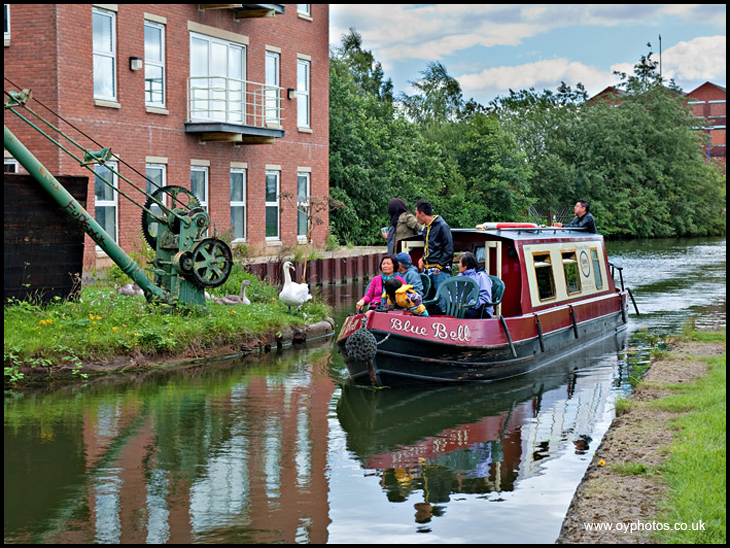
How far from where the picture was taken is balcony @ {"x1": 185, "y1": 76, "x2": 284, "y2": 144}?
26.1 m

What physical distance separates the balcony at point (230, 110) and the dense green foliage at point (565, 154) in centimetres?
1911

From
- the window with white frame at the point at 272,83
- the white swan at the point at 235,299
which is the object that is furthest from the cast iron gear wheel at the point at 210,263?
the window with white frame at the point at 272,83

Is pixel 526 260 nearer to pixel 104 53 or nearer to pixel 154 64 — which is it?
pixel 104 53

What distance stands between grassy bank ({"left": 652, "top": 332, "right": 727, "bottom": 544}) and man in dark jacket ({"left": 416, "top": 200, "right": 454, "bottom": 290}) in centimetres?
410

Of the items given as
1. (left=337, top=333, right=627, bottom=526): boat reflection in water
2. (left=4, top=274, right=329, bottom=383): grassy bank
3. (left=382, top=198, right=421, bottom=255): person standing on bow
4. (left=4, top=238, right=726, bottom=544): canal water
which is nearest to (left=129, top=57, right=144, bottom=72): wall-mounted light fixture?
(left=4, top=274, right=329, bottom=383): grassy bank

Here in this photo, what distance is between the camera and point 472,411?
1221 cm

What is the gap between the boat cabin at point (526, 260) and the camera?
15203 mm

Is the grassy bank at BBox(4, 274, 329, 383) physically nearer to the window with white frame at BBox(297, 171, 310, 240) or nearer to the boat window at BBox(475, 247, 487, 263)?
the boat window at BBox(475, 247, 487, 263)

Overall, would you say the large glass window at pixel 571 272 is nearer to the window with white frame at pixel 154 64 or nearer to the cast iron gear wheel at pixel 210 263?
the cast iron gear wheel at pixel 210 263

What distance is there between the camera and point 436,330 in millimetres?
13094

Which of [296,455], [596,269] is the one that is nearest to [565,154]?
[596,269]

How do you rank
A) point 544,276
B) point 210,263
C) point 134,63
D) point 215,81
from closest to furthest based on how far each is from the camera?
point 210,263
point 544,276
point 134,63
point 215,81

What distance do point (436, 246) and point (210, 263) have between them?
13.0 feet

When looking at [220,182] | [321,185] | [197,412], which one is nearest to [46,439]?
[197,412]
